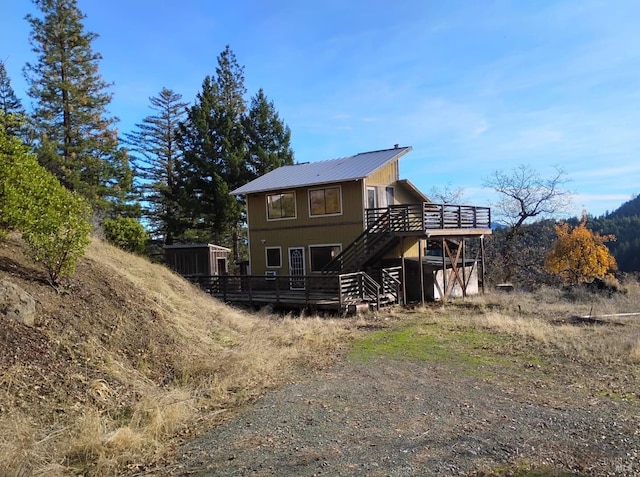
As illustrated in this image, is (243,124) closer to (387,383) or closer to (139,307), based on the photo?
(139,307)

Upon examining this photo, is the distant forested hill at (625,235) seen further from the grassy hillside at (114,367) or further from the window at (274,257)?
the grassy hillside at (114,367)

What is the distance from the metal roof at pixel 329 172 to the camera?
2200cm

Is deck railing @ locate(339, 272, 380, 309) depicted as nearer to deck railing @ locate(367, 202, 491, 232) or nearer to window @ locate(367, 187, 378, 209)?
deck railing @ locate(367, 202, 491, 232)

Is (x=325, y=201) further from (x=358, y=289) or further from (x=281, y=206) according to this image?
(x=358, y=289)

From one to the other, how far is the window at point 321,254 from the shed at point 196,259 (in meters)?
4.60

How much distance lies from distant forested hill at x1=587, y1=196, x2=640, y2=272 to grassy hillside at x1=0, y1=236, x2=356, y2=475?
2007 inches

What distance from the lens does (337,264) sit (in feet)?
71.2

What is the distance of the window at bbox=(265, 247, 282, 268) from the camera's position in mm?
24266

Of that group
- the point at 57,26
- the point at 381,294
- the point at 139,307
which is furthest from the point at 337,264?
the point at 57,26

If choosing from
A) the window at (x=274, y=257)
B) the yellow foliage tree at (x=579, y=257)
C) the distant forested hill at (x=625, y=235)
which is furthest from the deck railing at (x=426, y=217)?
the distant forested hill at (x=625, y=235)

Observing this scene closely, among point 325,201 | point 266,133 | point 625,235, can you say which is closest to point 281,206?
point 325,201

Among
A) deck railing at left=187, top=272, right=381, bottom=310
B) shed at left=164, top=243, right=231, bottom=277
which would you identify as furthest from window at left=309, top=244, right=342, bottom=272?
shed at left=164, top=243, right=231, bottom=277

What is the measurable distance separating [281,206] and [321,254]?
11.0ft

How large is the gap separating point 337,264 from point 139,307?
40.7ft
